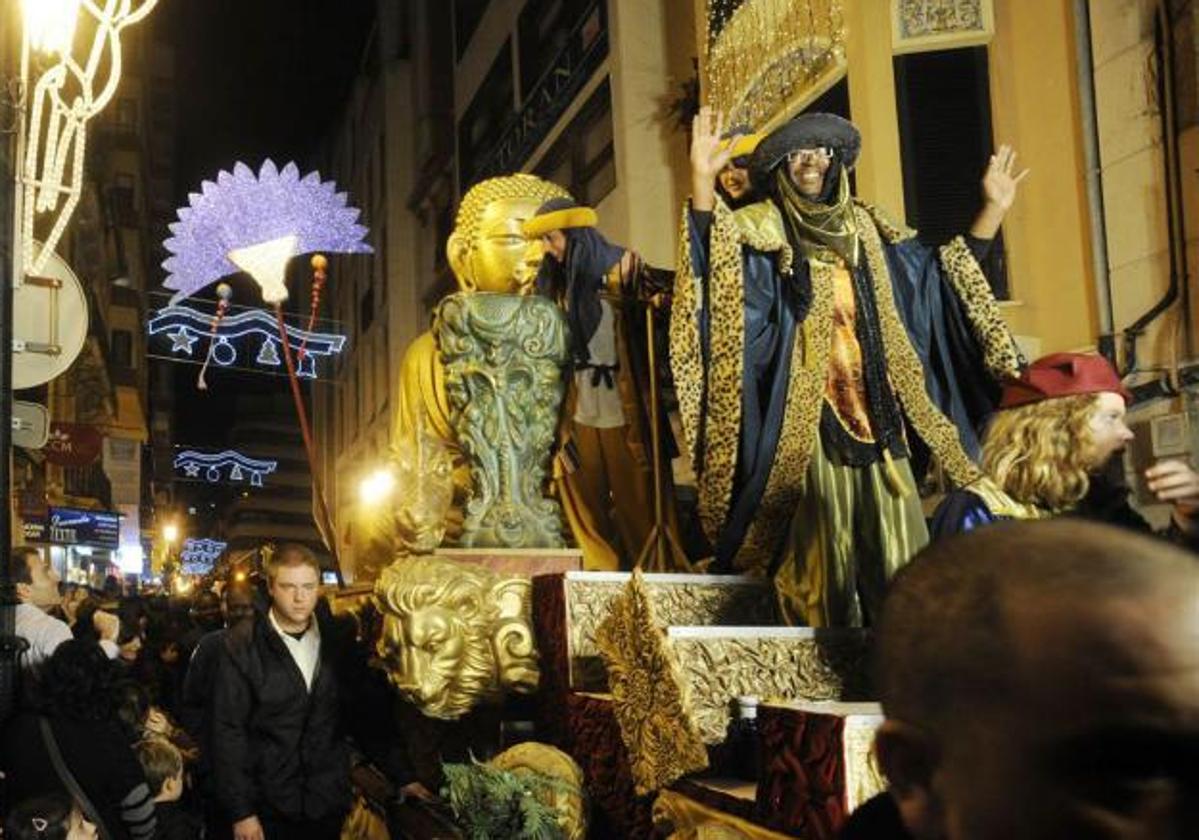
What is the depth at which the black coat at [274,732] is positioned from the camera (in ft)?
15.9

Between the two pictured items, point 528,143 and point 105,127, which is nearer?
point 528,143

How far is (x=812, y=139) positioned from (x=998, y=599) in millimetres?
3823

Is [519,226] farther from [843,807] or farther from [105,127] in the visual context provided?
[105,127]

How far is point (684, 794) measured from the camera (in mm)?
A: 3453

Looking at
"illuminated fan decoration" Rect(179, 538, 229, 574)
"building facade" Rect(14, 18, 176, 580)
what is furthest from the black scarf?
"illuminated fan decoration" Rect(179, 538, 229, 574)

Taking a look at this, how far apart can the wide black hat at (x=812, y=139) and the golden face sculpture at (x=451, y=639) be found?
79.4 inches

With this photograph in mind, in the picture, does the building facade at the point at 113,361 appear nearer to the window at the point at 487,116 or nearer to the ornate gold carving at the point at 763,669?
the window at the point at 487,116

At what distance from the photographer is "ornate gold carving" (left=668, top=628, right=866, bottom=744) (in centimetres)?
361

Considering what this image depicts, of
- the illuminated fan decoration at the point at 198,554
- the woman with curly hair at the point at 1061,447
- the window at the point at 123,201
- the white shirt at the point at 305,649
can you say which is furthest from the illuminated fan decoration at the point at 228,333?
the illuminated fan decoration at the point at 198,554

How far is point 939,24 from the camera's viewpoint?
9.52 m

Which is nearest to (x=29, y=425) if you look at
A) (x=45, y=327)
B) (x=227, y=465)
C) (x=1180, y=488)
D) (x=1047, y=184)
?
(x=45, y=327)

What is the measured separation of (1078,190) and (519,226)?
4142 millimetres

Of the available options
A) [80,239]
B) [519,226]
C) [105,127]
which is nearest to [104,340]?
[80,239]

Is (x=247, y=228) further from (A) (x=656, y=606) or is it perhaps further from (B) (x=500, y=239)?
(A) (x=656, y=606)
